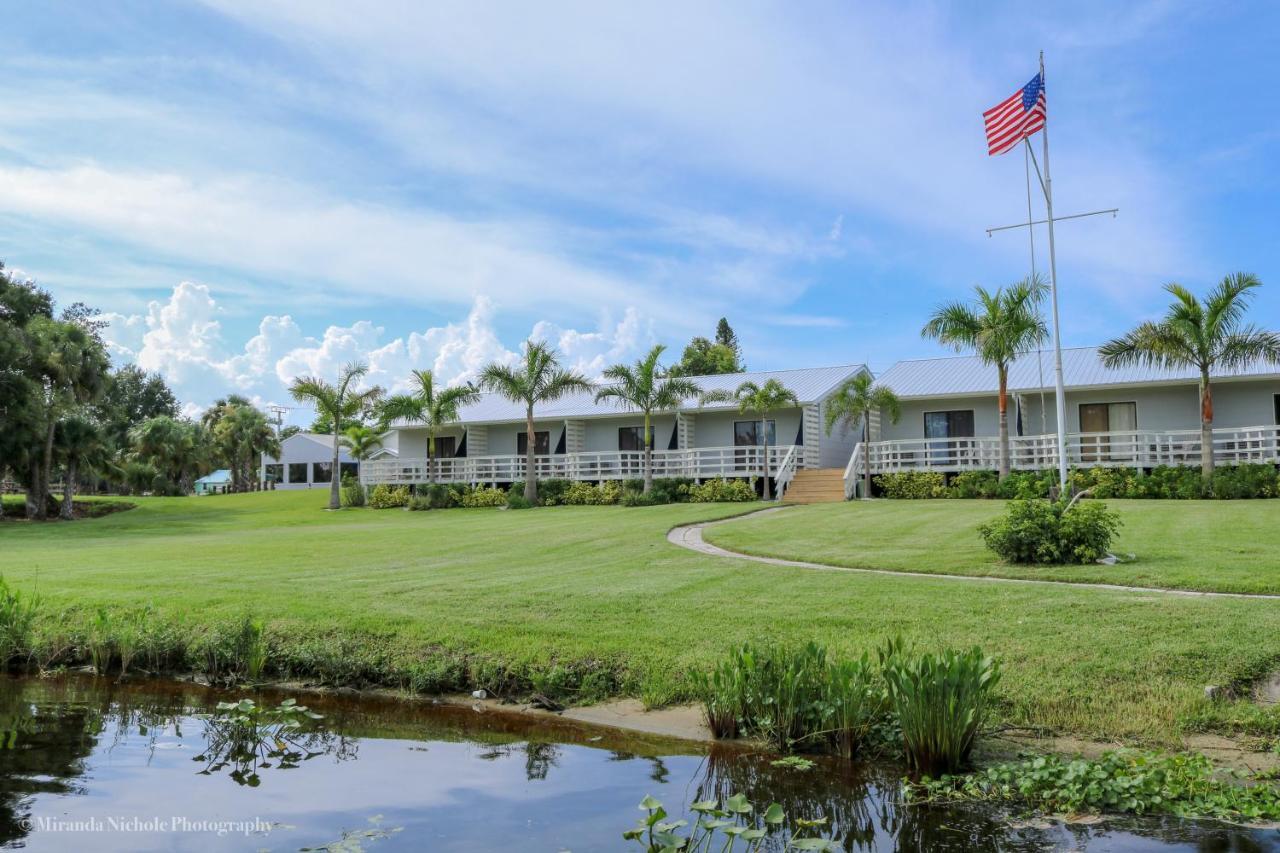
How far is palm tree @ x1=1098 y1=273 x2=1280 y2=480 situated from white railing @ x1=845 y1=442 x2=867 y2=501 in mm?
8641

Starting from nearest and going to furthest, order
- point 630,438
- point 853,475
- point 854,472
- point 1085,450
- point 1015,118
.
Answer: point 1015,118 < point 1085,450 < point 853,475 < point 854,472 < point 630,438

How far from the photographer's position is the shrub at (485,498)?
114 ft

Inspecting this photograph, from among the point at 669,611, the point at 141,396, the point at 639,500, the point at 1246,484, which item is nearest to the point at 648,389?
the point at 639,500

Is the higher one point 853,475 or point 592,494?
point 853,475

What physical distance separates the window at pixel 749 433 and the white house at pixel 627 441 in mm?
37

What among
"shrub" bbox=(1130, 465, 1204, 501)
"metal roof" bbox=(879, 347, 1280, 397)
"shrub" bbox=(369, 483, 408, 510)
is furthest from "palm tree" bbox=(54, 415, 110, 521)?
"shrub" bbox=(1130, 465, 1204, 501)

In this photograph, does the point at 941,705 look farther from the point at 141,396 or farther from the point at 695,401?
the point at 141,396

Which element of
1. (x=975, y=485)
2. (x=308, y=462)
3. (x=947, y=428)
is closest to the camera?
(x=975, y=485)

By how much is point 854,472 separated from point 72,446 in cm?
2903

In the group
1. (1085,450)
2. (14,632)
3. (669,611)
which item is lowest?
(14,632)

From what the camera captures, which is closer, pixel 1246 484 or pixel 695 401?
pixel 1246 484

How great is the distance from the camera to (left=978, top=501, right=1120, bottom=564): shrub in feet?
44.7

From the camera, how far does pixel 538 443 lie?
129ft

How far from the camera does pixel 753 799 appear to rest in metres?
6.35
